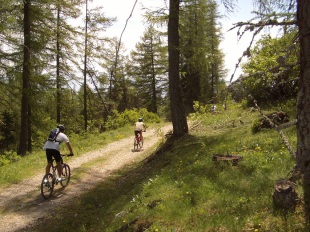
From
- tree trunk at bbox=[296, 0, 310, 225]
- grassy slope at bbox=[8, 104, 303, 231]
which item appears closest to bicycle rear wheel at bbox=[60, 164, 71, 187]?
grassy slope at bbox=[8, 104, 303, 231]

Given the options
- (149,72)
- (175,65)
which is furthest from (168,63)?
(149,72)

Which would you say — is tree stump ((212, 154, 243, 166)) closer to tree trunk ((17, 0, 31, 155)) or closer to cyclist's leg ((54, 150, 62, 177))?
cyclist's leg ((54, 150, 62, 177))

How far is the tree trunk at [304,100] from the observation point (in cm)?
463

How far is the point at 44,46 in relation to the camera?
742 inches

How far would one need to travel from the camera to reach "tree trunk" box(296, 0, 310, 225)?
4633mm

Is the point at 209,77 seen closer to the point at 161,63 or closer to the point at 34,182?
the point at 161,63

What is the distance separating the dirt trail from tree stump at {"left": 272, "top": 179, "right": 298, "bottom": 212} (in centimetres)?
627

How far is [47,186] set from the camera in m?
9.77

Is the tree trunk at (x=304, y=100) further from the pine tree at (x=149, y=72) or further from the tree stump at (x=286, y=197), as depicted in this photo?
the pine tree at (x=149, y=72)

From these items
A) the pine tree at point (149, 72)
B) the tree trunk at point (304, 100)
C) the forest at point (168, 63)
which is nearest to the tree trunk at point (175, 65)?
the forest at point (168, 63)

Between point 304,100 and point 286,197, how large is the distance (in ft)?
5.18

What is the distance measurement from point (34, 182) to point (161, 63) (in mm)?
29401

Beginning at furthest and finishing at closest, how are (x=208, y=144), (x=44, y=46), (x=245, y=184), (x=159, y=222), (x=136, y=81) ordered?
(x=136, y=81), (x=44, y=46), (x=208, y=144), (x=245, y=184), (x=159, y=222)

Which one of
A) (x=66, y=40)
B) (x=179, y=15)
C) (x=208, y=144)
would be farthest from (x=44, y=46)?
(x=208, y=144)
